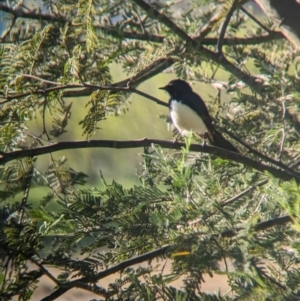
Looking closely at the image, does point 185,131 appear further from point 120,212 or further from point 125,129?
point 120,212

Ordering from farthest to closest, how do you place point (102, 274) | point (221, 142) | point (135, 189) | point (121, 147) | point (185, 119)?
point (185, 119)
point (221, 142)
point (121, 147)
point (102, 274)
point (135, 189)

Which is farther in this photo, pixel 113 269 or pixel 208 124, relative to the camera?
pixel 208 124

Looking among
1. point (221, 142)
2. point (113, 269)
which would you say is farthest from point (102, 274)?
point (221, 142)

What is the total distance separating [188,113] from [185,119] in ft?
0.42

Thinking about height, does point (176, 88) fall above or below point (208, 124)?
above

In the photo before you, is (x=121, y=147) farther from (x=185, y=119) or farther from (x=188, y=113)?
(x=188, y=113)

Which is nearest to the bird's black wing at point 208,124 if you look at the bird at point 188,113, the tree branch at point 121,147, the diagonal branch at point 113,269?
the bird at point 188,113

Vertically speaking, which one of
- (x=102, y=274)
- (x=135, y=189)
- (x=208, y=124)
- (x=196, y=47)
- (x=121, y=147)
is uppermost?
(x=208, y=124)

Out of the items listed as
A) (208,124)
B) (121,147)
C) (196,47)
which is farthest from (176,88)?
(121,147)

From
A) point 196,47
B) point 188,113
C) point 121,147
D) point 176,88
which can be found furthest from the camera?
point 176,88

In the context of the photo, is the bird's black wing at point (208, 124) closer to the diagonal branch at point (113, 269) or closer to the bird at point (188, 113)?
the bird at point (188, 113)

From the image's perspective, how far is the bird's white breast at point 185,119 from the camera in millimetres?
4078

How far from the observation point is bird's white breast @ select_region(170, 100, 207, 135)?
408 cm

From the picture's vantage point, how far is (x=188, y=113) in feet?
14.3
